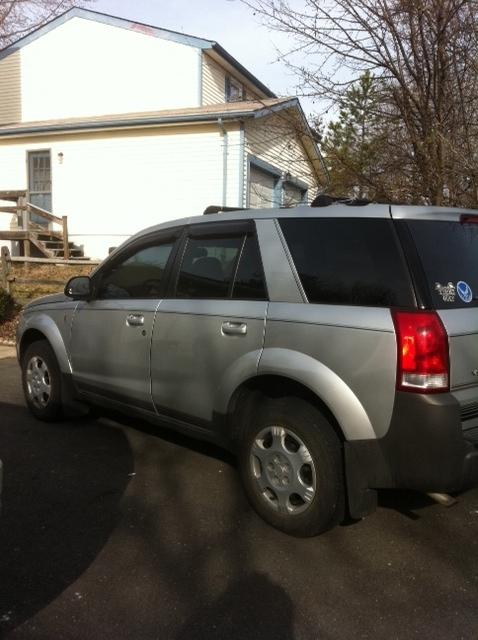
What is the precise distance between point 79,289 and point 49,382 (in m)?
0.96

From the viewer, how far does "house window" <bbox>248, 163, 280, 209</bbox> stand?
14031 mm

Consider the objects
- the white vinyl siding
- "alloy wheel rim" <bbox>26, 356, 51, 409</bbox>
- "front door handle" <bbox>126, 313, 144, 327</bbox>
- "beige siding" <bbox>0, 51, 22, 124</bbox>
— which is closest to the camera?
"front door handle" <bbox>126, 313, 144, 327</bbox>

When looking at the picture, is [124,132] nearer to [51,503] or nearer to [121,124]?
[121,124]

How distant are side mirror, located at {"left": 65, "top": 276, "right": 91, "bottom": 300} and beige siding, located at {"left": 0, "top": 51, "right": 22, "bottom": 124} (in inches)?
592

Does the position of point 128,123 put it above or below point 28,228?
above

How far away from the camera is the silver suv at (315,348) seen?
2748 mm

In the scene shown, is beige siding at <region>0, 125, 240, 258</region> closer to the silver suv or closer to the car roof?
the silver suv

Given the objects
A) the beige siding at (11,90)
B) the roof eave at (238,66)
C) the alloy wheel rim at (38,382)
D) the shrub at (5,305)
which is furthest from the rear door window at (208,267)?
the beige siding at (11,90)

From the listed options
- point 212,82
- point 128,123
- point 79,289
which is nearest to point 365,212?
point 79,289

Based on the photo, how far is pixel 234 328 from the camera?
348cm

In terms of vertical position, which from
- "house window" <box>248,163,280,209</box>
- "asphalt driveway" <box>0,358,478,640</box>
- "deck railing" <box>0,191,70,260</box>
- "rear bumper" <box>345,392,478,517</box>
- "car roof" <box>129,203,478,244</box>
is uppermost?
"house window" <box>248,163,280,209</box>

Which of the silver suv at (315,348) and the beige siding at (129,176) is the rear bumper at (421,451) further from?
the beige siding at (129,176)

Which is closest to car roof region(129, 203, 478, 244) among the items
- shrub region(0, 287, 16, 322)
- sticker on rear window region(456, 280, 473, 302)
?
sticker on rear window region(456, 280, 473, 302)

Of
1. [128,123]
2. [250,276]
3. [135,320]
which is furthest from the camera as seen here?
[128,123]
